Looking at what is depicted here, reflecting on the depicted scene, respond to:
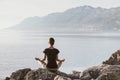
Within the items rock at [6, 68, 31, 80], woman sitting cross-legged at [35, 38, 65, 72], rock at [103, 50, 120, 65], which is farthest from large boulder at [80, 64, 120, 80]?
rock at [103, 50, 120, 65]

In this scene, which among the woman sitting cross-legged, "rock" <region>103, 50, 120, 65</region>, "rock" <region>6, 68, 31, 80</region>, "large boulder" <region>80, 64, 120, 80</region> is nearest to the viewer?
the woman sitting cross-legged

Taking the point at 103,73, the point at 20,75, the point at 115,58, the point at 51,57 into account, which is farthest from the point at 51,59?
the point at 115,58

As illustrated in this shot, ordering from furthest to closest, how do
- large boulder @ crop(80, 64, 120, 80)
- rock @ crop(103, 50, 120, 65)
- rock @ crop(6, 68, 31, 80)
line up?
rock @ crop(103, 50, 120, 65) < rock @ crop(6, 68, 31, 80) < large boulder @ crop(80, 64, 120, 80)

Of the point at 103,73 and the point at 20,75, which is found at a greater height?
the point at 103,73

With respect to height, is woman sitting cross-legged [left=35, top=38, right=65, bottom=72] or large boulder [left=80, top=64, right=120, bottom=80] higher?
woman sitting cross-legged [left=35, top=38, right=65, bottom=72]

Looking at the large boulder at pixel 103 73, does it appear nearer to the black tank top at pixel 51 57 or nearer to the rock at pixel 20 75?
the black tank top at pixel 51 57

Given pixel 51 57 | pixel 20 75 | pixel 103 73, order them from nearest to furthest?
pixel 51 57 → pixel 20 75 → pixel 103 73

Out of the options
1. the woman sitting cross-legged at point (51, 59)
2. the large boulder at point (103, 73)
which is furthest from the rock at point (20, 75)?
the large boulder at point (103, 73)

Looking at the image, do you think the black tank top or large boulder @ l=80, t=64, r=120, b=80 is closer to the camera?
the black tank top

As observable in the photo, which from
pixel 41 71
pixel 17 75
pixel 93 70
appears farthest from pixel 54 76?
pixel 93 70

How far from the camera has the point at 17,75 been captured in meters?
16.2

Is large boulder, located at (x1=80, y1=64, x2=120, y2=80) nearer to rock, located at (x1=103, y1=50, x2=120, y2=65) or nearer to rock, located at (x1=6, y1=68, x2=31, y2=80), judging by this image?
rock, located at (x1=6, y1=68, x2=31, y2=80)

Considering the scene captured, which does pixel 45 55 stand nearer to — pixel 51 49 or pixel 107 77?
pixel 51 49

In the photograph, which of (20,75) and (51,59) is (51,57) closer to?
(51,59)
